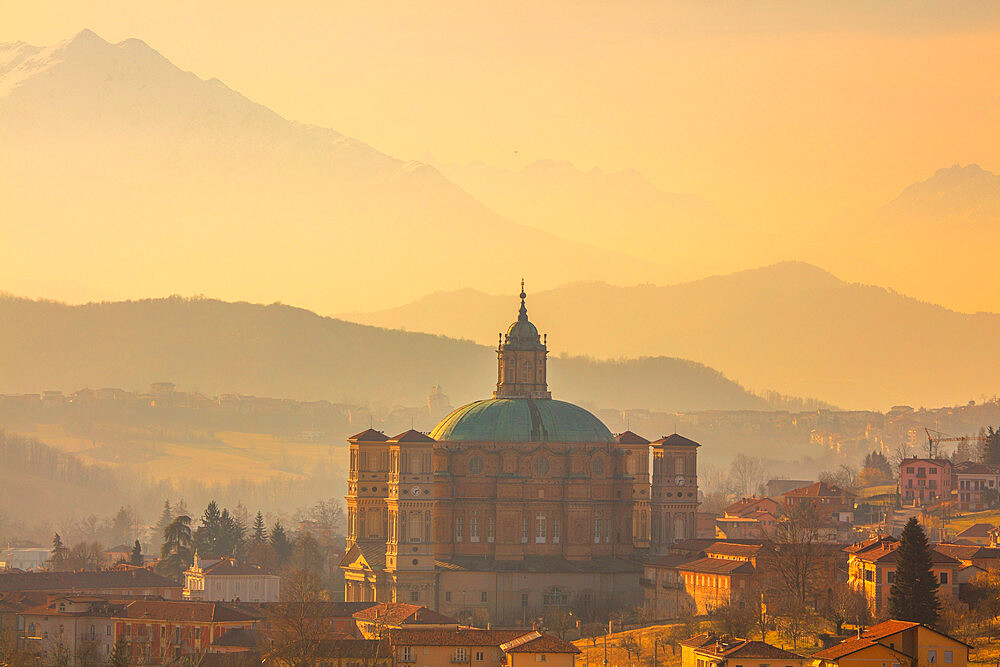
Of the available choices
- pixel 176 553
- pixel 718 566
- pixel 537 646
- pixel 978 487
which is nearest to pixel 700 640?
pixel 537 646

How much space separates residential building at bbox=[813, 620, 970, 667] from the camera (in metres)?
92.2

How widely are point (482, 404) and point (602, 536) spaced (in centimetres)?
1268

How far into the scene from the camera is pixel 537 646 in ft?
339

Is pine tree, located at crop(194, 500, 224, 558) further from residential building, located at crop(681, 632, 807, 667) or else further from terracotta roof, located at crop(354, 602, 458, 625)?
residential building, located at crop(681, 632, 807, 667)

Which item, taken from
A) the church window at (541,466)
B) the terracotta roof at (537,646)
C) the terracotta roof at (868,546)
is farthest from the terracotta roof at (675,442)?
the terracotta roof at (537,646)

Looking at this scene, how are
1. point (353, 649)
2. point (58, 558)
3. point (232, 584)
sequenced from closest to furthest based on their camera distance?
point (353, 649) < point (232, 584) < point (58, 558)

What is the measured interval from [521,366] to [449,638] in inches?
1937

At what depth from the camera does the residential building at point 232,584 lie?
14688 cm

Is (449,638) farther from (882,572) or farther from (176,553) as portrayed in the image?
(176,553)

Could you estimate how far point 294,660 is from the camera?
10562cm

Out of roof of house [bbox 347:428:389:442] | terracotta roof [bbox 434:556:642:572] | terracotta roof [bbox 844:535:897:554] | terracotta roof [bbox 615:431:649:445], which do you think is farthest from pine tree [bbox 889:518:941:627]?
roof of house [bbox 347:428:389:442]

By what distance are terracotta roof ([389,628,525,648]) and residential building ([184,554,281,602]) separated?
125ft

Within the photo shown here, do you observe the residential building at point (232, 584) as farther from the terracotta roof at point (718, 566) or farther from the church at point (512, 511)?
the terracotta roof at point (718, 566)

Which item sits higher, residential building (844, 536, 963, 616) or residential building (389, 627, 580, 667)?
residential building (844, 536, 963, 616)
